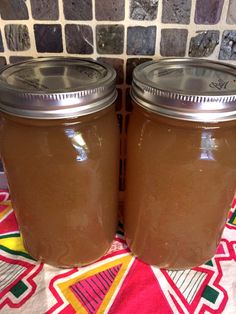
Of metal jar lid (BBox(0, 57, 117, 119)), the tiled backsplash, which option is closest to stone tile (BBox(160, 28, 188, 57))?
the tiled backsplash

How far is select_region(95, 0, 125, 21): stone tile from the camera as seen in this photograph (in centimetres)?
51

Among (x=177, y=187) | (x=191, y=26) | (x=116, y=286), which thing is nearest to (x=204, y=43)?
(x=191, y=26)

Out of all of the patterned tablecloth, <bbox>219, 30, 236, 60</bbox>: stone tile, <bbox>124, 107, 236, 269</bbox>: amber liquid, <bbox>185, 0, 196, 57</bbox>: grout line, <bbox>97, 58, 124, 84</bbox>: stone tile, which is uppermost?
<bbox>185, 0, 196, 57</bbox>: grout line

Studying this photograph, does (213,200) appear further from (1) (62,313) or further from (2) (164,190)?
(1) (62,313)

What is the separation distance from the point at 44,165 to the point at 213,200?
251 millimetres

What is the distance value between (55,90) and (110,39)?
0.59ft

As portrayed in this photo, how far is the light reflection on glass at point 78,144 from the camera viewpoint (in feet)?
1.46

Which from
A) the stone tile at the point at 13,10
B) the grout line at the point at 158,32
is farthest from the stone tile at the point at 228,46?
the stone tile at the point at 13,10

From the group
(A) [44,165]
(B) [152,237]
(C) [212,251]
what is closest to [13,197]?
(A) [44,165]

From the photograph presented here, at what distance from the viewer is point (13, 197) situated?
52cm

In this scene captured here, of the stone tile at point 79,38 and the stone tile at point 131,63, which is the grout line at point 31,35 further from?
the stone tile at point 131,63

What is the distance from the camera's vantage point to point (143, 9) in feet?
1.68

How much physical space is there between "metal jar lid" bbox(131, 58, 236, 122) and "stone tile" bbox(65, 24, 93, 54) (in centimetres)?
11

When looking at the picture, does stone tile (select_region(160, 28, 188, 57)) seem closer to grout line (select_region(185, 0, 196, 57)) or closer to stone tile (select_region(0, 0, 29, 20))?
grout line (select_region(185, 0, 196, 57))
